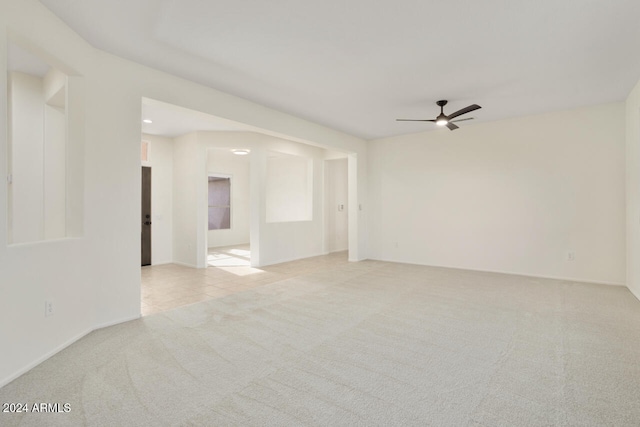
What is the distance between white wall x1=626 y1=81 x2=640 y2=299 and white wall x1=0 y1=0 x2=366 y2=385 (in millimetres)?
5695

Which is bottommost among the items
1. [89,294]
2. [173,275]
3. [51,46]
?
[173,275]

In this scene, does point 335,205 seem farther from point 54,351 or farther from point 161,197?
point 54,351

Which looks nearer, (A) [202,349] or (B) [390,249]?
(A) [202,349]

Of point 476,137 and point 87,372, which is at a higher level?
point 476,137

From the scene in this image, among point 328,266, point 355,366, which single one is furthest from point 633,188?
point 328,266

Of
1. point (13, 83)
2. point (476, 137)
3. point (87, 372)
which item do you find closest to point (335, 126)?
point (476, 137)

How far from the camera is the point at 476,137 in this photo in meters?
5.85

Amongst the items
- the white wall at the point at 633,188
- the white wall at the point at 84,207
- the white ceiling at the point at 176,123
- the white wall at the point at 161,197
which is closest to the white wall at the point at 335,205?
the white ceiling at the point at 176,123

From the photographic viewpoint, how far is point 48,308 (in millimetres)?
2479

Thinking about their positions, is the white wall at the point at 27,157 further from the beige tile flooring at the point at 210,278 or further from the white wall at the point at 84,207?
the beige tile flooring at the point at 210,278

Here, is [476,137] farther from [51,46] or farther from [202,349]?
[51,46]

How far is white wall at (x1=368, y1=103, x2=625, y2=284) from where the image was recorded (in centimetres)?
477

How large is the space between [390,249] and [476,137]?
2912mm

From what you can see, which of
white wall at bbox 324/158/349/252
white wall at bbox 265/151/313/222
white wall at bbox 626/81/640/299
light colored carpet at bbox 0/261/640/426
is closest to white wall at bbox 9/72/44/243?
light colored carpet at bbox 0/261/640/426
